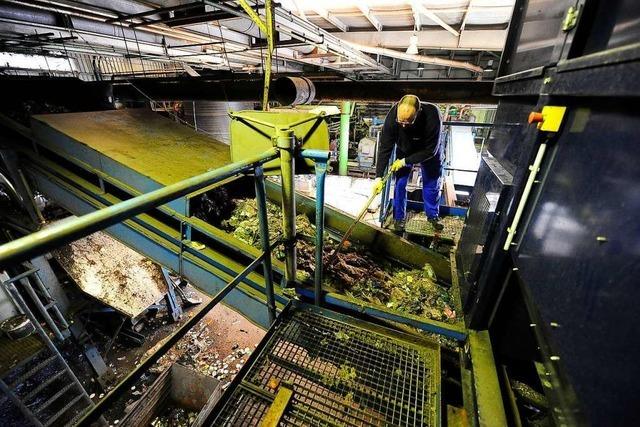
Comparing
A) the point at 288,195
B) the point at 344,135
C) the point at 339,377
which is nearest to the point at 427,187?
the point at 288,195

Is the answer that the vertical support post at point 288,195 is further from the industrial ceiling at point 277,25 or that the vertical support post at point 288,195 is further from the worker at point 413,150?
the worker at point 413,150

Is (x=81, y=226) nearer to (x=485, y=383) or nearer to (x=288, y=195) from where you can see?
(x=288, y=195)

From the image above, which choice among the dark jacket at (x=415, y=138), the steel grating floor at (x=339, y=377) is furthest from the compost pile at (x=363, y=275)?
the dark jacket at (x=415, y=138)

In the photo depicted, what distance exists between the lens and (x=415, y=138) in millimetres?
4148

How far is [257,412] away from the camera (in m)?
1.74

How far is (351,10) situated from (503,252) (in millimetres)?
5155

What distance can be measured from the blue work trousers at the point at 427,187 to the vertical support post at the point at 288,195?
2529mm

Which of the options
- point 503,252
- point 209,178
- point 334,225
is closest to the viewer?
point 209,178

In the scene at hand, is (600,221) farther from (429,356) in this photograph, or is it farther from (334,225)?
(334,225)

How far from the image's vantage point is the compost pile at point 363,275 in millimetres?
3062

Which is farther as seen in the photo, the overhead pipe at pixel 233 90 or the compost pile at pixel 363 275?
the overhead pipe at pixel 233 90

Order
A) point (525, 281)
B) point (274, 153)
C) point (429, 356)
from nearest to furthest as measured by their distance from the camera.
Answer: point (525, 281) < point (274, 153) < point (429, 356)

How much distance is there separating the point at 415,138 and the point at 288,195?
275 cm

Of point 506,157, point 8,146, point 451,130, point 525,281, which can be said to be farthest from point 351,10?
point 451,130
